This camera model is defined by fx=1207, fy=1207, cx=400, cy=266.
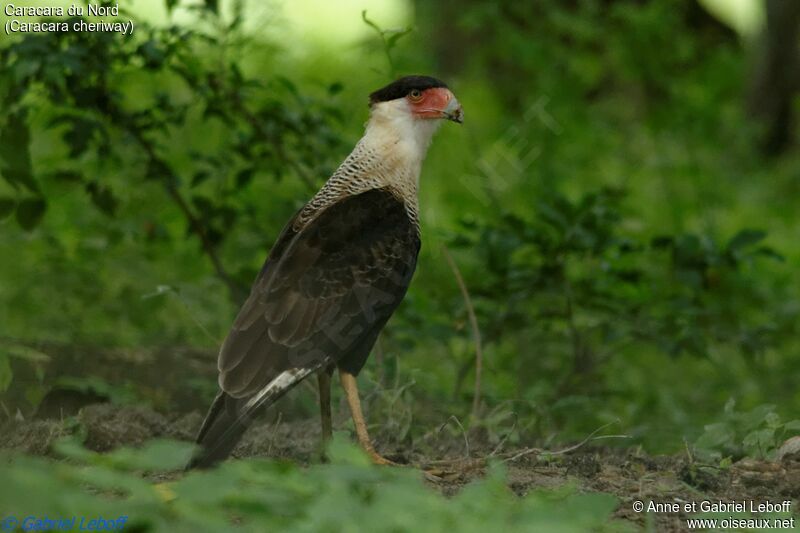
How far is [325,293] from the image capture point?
4.41 m

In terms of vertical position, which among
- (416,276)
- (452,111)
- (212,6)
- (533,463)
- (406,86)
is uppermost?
(212,6)

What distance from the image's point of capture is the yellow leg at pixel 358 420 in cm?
428

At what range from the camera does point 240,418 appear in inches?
158

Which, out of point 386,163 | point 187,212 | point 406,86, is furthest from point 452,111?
point 187,212

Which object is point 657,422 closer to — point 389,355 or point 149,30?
point 389,355

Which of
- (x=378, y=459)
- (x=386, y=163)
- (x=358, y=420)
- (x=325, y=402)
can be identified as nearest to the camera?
(x=378, y=459)

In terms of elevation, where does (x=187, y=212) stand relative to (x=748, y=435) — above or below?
above

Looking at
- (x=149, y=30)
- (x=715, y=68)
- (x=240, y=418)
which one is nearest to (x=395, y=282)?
(x=240, y=418)

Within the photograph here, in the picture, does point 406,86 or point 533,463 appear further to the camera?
point 406,86

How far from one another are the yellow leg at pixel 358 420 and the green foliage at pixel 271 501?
1385mm

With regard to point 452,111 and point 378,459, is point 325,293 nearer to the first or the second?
point 378,459

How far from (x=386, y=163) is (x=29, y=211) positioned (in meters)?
1.67

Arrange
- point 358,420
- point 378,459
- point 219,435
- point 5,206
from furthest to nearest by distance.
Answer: point 5,206 → point 358,420 → point 378,459 → point 219,435

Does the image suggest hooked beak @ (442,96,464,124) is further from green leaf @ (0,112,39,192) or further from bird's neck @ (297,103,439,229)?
green leaf @ (0,112,39,192)
